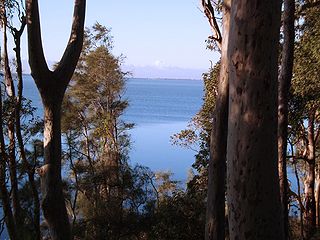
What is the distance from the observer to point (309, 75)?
27.2 ft

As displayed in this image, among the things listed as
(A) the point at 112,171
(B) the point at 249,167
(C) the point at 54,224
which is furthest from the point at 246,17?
(A) the point at 112,171

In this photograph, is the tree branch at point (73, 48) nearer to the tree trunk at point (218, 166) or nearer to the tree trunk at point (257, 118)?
the tree trunk at point (218, 166)

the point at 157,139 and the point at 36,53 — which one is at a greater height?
the point at 36,53

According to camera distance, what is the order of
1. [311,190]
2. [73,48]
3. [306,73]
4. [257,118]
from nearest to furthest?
1. [257,118]
2. [73,48]
3. [306,73]
4. [311,190]

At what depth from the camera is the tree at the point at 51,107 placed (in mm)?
3770

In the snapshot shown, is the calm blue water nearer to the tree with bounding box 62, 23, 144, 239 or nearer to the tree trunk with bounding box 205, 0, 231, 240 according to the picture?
the tree with bounding box 62, 23, 144, 239

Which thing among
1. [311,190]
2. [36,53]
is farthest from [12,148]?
[311,190]

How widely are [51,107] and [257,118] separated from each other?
2.43 metres

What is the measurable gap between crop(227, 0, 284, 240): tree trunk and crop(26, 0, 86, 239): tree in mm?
2217

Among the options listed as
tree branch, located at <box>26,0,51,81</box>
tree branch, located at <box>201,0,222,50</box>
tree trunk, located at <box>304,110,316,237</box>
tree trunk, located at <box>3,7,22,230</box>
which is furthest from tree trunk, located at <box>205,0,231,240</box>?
tree trunk, located at <box>304,110,316,237</box>

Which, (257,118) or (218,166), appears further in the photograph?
(218,166)

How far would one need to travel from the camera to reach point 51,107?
12.9 ft

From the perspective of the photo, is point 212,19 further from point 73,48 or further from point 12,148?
point 12,148

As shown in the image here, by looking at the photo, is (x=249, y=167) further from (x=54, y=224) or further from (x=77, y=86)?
(x=77, y=86)
